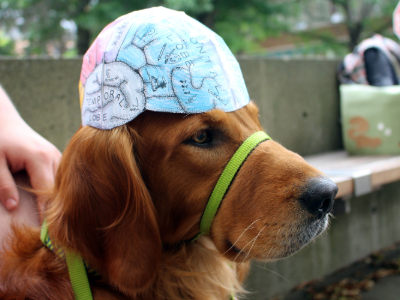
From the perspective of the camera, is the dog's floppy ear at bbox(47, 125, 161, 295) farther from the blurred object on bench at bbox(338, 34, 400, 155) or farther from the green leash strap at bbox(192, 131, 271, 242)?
the blurred object on bench at bbox(338, 34, 400, 155)

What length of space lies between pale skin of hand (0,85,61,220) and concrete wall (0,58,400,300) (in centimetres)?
76

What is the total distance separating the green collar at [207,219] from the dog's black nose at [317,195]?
29 cm

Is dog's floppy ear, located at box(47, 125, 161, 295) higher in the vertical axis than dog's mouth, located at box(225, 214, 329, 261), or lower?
higher

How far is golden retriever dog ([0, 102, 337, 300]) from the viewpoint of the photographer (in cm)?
150

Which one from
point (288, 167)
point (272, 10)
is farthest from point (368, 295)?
point (272, 10)

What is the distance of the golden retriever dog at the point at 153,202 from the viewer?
150cm

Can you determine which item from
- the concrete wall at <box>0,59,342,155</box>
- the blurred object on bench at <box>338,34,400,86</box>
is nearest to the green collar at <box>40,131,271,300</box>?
the concrete wall at <box>0,59,342,155</box>

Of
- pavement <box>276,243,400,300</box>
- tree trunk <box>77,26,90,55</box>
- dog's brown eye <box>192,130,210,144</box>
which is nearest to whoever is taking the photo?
dog's brown eye <box>192,130,210,144</box>

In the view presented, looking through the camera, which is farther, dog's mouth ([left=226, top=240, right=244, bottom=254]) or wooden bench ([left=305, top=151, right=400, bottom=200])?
wooden bench ([left=305, top=151, right=400, bottom=200])

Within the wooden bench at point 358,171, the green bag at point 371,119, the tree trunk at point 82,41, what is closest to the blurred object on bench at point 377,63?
the green bag at point 371,119

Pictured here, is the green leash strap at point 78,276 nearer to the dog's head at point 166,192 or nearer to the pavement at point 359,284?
the dog's head at point 166,192

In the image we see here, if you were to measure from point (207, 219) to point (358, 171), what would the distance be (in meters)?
1.88

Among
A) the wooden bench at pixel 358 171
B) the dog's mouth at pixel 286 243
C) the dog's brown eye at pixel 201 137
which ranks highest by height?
the dog's brown eye at pixel 201 137

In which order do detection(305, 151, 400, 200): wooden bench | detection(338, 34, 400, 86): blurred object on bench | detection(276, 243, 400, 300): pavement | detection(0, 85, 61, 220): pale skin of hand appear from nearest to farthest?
1. detection(0, 85, 61, 220): pale skin of hand
2. detection(305, 151, 400, 200): wooden bench
3. detection(276, 243, 400, 300): pavement
4. detection(338, 34, 400, 86): blurred object on bench
